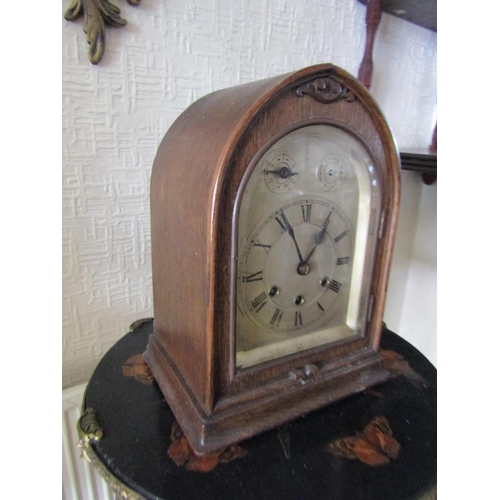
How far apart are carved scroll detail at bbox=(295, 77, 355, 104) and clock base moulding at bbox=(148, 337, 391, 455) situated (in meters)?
0.40

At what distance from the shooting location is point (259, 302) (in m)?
0.59

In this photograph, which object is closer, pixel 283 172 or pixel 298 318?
pixel 283 172

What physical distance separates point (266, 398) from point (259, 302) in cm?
14

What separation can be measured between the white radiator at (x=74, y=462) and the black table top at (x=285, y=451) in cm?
21

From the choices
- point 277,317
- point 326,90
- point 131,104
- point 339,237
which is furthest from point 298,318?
point 131,104

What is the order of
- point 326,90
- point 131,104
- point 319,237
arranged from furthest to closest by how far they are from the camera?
1. point 131,104
2. point 319,237
3. point 326,90

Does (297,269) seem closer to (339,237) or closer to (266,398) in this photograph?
(339,237)

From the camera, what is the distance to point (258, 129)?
482mm

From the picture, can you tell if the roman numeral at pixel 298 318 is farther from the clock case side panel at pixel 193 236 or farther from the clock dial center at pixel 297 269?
the clock case side panel at pixel 193 236

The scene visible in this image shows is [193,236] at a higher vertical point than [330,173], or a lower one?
lower

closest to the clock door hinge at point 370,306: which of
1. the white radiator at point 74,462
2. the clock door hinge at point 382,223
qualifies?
the clock door hinge at point 382,223

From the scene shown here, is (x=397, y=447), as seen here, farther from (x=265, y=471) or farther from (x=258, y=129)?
(x=258, y=129)

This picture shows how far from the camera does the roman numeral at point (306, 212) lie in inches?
23.1

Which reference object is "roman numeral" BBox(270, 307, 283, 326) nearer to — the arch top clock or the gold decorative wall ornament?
the arch top clock
